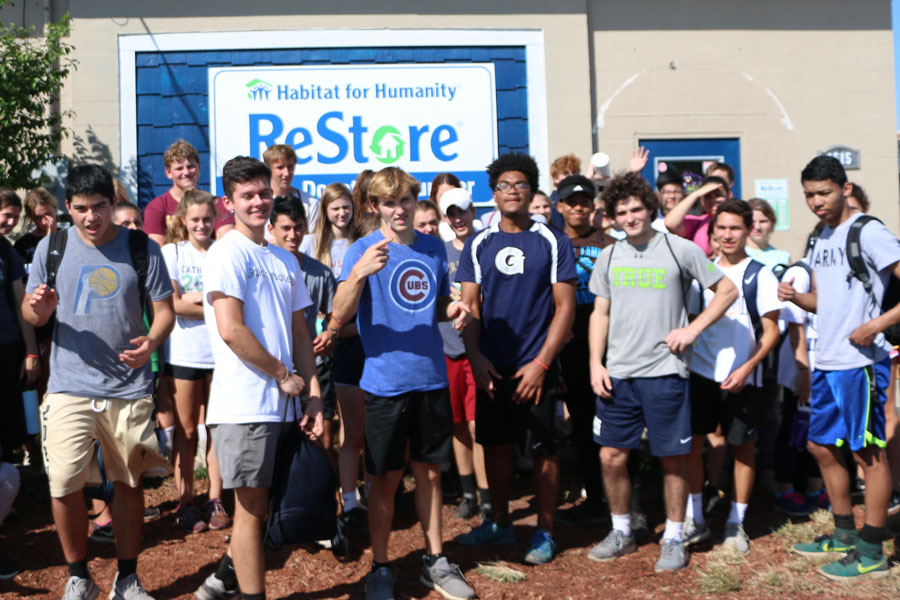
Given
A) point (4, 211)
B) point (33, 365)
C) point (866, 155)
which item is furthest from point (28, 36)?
point (866, 155)

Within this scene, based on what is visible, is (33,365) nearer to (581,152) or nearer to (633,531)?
(633,531)

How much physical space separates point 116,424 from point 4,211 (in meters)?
2.50

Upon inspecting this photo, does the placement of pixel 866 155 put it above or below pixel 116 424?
above

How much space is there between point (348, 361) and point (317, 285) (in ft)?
1.66

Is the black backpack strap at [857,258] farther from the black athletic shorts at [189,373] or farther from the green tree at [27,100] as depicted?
the green tree at [27,100]

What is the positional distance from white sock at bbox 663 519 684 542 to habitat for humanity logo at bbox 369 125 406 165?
503 centimetres

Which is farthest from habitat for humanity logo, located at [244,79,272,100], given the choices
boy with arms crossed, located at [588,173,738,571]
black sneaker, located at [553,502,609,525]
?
black sneaker, located at [553,502,609,525]

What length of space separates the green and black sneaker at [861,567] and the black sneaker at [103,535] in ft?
13.6

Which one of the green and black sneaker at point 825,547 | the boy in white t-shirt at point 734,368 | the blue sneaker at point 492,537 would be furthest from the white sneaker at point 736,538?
the blue sneaker at point 492,537

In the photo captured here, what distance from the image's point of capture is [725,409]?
4930mm

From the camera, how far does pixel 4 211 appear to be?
5.66m

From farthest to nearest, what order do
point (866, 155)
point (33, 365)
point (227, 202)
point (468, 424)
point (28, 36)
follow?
point (866, 155)
point (28, 36)
point (468, 424)
point (33, 365)
point (227, 202)

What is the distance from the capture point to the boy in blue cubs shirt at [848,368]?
433 centimetres

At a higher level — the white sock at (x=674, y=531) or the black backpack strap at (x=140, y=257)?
the black backpack strap at (x=140, y=257)
